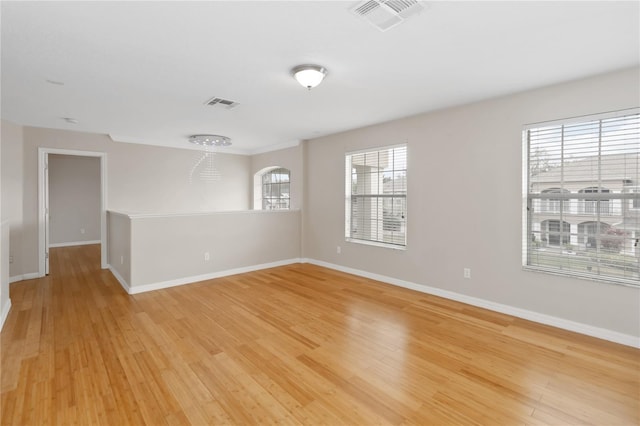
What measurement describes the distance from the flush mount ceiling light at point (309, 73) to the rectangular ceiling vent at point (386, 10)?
2.39 feet

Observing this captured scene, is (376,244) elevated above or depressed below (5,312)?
above

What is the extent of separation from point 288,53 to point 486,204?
8.98ft

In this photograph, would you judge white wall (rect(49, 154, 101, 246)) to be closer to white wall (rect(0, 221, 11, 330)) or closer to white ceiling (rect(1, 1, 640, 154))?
white ceiling (rect(1, 1, 640, 154))

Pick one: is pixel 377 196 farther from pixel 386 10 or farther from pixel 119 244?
pixel 119 244

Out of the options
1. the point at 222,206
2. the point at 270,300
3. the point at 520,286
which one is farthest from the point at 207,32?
the point at 222,206

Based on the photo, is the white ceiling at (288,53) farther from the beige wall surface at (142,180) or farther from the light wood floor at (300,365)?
the light wood floor at (300,365)

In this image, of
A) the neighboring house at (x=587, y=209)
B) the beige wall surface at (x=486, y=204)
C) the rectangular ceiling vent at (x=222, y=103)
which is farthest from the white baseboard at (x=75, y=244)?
the neighboring house at (x=587, y=209)

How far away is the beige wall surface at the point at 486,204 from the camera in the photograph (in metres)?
2.83

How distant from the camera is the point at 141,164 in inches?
233

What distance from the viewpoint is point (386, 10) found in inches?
73.9

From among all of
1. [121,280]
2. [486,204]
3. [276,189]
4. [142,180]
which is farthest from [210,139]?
[486,204]

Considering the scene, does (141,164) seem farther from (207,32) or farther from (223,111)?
(207,32)

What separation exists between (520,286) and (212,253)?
4226 mm

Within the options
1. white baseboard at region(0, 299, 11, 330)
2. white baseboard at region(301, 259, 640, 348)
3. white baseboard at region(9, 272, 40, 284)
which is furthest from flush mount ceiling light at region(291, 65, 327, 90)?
white baseboard at region(9, 272, 40, 284)
